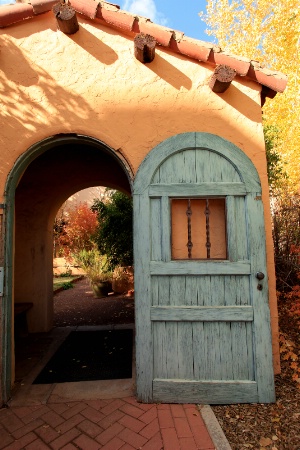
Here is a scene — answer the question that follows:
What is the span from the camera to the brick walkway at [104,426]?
2.09 m

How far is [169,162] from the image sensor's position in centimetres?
284

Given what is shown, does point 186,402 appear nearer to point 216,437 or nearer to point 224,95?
point 216,437

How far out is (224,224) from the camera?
2918 millimetres

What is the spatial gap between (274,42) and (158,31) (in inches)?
372

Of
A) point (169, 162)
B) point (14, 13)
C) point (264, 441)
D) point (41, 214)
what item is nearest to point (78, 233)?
point (41, 214)

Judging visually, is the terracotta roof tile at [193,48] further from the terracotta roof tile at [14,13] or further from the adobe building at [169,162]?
the terracotta roof tile at [14,13]

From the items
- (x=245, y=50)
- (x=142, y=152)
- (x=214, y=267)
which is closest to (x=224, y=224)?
(x=214, y=267)

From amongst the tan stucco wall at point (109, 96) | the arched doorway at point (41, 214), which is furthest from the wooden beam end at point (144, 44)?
the arched doorway at point (41, 214)

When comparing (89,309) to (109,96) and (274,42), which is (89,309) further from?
(274,42)

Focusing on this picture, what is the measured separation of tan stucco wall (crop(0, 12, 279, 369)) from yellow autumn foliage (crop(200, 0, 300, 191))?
5286 mm

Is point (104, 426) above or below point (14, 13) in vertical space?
below

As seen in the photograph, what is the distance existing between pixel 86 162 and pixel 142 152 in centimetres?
261

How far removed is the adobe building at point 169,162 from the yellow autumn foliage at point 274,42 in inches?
216

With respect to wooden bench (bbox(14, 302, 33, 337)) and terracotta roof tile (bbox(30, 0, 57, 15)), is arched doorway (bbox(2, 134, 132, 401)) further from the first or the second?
terracotta roof tile (bbox(30, 0, 57, 15))
